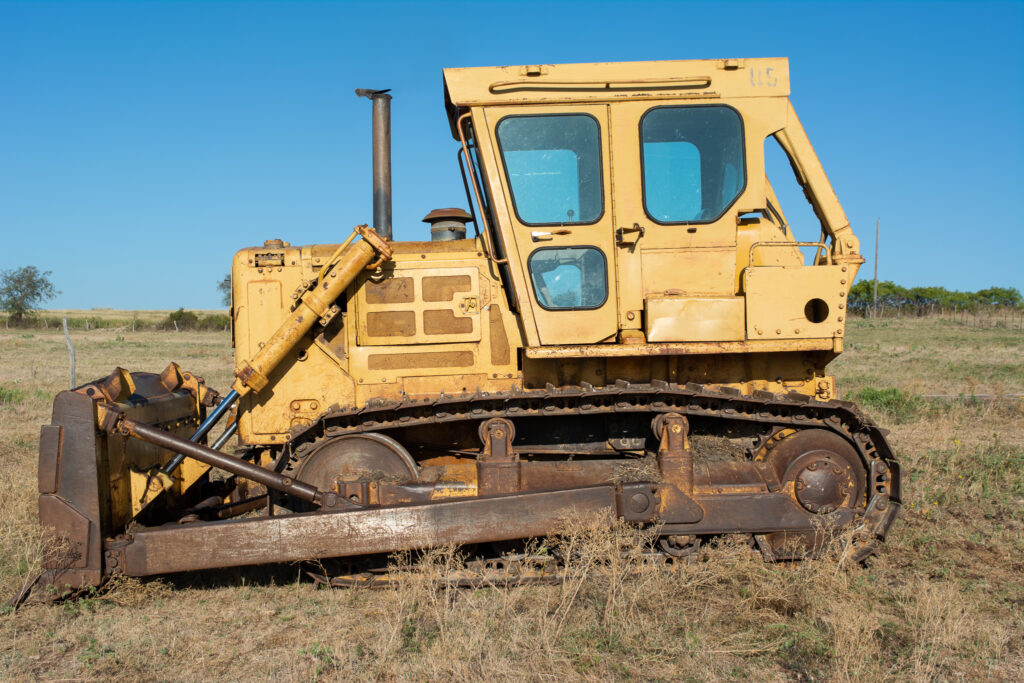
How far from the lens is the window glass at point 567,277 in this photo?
5.28 m

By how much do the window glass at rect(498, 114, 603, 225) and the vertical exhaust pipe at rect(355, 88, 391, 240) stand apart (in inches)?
69.5

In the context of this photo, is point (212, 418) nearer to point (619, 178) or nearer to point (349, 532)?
point (349, 532)

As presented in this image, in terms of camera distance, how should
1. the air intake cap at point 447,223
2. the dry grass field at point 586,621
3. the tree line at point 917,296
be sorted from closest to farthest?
1. the dry grass field at point 586,621
2. the air intake cap at point 447,223
3. the tree line at point 917,296

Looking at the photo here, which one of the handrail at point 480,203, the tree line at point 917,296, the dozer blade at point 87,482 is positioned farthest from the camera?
the tree line at point 917,296

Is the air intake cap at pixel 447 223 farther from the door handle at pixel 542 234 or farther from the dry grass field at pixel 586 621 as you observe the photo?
the dry grass field at pixel 586 621

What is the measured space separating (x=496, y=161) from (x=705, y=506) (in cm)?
280

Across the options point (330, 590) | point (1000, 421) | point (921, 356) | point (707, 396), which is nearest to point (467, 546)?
point (330, 590)

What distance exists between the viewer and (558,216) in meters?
5.29

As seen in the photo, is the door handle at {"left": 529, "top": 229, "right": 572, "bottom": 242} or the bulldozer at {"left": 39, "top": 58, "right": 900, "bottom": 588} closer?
the bulldozer at {"left": 39, "top": 58, "right": 900, "bottom": 588}

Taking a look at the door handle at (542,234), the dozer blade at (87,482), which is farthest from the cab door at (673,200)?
the dozer blade at (87,482)

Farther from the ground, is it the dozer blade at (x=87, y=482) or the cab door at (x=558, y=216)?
the cab door at (x=558, y=216)

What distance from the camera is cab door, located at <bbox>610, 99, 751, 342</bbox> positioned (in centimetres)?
529

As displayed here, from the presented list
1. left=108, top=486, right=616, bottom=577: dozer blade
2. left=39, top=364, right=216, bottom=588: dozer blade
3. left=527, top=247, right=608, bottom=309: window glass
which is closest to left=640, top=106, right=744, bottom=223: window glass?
left=527, top=247, right=608, bottom=309: window glass

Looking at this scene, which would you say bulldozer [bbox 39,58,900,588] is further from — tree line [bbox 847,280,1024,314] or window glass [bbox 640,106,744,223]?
tree line [bbox 847,280,1024,314]
